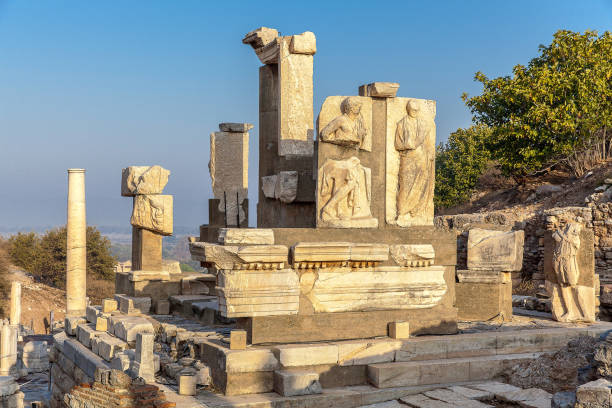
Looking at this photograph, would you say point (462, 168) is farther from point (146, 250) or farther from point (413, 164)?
point (413, 164)

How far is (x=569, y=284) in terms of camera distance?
369 inches

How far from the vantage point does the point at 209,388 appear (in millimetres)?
6617

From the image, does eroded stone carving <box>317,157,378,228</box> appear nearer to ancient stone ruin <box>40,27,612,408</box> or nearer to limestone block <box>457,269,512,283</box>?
ancient stone ruin <box>40,27,612,408</box>

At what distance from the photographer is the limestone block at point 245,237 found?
22.6 ft

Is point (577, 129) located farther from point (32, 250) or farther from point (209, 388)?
point (32, 250)

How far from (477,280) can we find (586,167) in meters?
16.5

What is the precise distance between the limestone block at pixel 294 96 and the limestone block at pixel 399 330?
3.51 m

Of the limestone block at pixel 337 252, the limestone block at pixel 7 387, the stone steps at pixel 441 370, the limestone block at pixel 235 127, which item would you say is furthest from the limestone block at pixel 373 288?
the limestone block at pixel 235 127

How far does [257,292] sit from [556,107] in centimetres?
1873

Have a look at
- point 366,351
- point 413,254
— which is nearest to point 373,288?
point 413,254

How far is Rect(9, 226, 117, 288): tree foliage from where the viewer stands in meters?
33.6

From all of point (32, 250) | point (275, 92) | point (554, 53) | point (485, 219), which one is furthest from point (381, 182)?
point (32, 250)

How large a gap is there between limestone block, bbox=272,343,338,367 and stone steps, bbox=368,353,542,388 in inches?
18.3

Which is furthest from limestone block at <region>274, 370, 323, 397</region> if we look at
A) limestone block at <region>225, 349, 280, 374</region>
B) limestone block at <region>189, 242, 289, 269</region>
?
limestone block at <region>189, 242, 289, 269</region>
